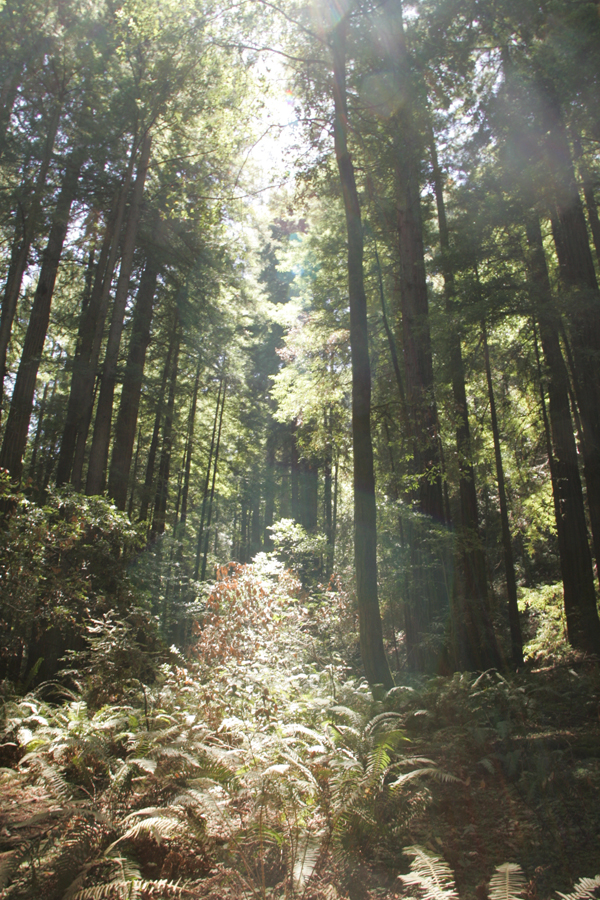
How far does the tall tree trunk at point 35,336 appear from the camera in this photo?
10562mm

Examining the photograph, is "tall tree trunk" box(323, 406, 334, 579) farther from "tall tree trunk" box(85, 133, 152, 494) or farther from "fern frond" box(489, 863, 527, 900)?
"fern frond" box(489, 863, 527, 900)

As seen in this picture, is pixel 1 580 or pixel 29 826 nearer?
pixel 29 826

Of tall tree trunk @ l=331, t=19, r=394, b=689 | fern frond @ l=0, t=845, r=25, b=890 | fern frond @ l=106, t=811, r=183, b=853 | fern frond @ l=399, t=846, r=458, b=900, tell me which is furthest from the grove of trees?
fern frond @ l=399, t=846, r=458, b=900

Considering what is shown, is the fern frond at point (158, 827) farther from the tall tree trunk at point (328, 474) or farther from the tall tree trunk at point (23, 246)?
the tall tree trunk at point (328, 474)

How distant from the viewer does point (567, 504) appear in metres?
9.73

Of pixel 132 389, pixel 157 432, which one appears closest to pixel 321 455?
pixel 132 389

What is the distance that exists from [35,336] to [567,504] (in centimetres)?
1165

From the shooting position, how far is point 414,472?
9.23m

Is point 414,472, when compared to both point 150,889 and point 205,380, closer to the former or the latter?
point 150,889

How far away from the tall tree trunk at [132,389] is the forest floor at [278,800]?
741cm

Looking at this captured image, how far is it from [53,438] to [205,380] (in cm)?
634

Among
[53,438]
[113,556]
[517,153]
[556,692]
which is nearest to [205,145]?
[517,153]

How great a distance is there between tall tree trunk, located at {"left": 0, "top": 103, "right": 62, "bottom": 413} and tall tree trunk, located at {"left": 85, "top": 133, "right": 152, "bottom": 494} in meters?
1.81

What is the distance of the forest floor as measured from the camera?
2.75 metres
